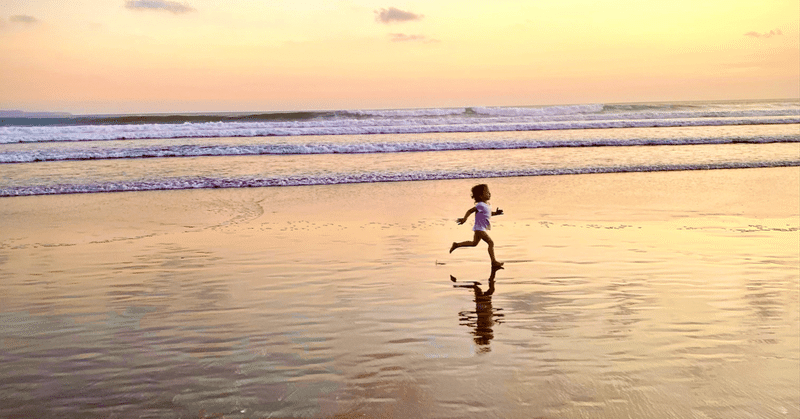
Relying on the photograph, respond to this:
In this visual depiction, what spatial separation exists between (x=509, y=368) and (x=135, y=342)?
2.82m

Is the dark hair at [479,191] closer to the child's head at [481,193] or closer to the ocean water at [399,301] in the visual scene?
the child's head at [481,193]

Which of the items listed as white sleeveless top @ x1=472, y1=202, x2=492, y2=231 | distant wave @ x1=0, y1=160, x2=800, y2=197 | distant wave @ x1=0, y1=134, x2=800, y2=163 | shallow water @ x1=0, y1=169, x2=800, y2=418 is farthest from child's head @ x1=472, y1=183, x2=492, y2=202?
distant wave @ x1=0, y1=134, x2=800, y2=163

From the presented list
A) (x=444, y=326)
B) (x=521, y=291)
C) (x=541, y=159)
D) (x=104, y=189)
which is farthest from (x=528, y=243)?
(x=541, y=159)

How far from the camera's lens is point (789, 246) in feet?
28.2

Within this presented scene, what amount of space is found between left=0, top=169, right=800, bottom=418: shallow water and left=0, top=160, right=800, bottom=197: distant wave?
436 cm

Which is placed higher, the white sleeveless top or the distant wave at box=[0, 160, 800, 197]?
the white sleeveless top

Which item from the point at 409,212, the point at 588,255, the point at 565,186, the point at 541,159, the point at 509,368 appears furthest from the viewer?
the point at 541,159

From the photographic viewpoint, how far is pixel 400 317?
5.73 m

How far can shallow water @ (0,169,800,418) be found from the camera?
405 centimetres

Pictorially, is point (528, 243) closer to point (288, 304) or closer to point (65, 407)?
point (288, 304)

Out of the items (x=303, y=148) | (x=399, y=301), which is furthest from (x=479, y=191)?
(x=303, y=148)

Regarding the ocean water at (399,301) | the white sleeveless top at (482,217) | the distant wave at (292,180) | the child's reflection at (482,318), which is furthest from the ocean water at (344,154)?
the child's reflection at (482,318)

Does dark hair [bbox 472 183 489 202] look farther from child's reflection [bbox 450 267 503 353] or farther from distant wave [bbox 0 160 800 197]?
distant wave [bbox 0 160 800 197]

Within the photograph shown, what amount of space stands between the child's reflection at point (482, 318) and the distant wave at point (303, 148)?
18056 mm
